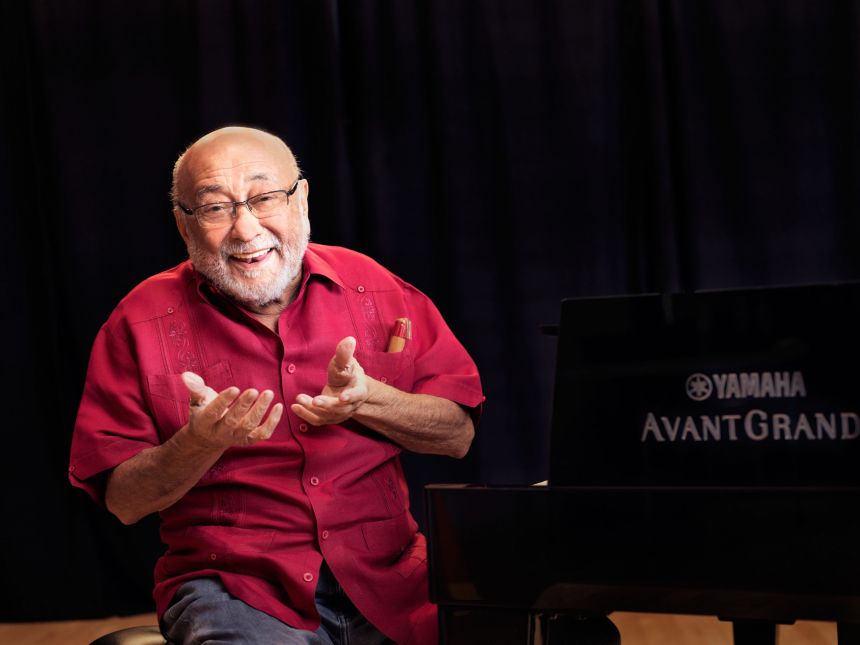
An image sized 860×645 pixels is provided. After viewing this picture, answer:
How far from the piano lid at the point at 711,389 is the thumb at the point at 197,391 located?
23.5 inches

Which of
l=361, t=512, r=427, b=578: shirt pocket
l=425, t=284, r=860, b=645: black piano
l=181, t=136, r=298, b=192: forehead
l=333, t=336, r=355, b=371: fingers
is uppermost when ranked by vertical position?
l=181, t=136, r=298, b=192: forehead

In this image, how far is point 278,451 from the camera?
1695mm

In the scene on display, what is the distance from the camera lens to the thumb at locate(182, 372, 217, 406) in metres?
1.43

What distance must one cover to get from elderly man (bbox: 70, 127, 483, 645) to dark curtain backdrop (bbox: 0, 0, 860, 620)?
5.21 feet

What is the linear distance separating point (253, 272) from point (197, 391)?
368 millimetres

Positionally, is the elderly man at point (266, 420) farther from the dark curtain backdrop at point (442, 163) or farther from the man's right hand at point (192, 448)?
the dark curtain backdrop at point (442, 163)

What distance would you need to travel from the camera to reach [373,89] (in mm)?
3445

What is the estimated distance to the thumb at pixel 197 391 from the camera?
56.2 inches

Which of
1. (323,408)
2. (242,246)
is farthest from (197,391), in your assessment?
(242,246)

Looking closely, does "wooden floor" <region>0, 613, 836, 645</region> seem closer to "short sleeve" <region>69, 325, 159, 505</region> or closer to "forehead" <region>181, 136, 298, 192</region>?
"short sleeve" <region>69, 325, 159, 505</region>

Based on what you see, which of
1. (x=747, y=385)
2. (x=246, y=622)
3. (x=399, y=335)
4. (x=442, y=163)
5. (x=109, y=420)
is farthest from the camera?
(x=442, y=163)

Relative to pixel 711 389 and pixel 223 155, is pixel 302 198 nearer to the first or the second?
pixel 223 155

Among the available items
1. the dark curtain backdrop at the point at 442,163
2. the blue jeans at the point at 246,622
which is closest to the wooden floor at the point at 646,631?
the dark curtain backdrop at the point at 442,163

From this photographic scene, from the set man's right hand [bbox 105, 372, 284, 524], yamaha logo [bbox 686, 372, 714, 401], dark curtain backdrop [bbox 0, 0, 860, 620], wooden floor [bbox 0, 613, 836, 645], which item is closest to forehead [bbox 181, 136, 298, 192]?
man's right hand [bbox 105, 372, 284, 524]
